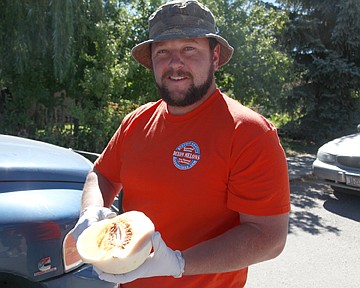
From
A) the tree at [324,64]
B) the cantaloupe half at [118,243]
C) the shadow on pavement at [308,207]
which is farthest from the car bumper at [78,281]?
the tree at [324,64]

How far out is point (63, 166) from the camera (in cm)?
252

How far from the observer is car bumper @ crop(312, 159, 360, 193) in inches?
241

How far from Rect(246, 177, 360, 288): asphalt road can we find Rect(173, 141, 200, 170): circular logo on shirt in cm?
264

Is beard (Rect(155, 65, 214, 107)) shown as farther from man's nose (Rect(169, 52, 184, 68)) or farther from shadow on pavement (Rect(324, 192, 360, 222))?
shadow on pavement (Rect(324, 192, 360, 222))

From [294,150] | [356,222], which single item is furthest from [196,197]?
[294,150]

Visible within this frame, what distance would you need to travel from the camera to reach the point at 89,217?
5.27 feet

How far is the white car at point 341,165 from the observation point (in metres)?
6.18

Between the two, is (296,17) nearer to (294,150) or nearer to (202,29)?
(294,150)

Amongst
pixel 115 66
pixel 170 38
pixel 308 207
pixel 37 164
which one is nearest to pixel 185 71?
pixel 170 38

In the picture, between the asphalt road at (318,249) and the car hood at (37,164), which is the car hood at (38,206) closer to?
the car hood at (37,164)

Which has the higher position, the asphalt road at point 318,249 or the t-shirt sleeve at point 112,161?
the t-shirt sleeve at point 112,161

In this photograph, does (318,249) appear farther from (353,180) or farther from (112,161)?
(112,161)

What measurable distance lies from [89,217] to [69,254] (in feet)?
2.17

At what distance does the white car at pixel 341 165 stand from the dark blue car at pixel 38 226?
4934 mm
